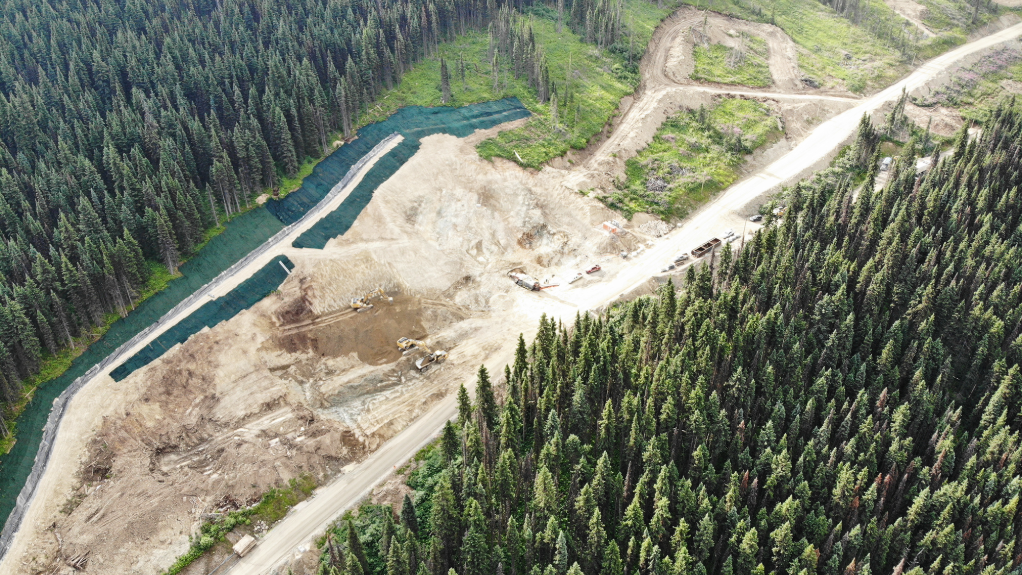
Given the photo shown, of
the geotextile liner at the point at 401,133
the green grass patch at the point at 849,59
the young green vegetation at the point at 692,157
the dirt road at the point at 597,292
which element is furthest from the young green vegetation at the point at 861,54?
the geotextile liner at the point at 401,133

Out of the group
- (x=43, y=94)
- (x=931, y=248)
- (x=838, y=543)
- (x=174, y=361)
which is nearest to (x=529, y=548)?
(x=838, y=543)

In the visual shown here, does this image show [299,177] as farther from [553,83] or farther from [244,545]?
[244,545]

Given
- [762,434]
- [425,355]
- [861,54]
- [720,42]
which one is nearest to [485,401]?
[425,355]

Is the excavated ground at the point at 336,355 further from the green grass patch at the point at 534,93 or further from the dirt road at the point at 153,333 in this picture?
the green grass patch at the point at 534,93

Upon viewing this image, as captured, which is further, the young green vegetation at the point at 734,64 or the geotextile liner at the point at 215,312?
the young green vegetation at the point at 734,64

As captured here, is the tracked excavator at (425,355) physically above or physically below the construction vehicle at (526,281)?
below
